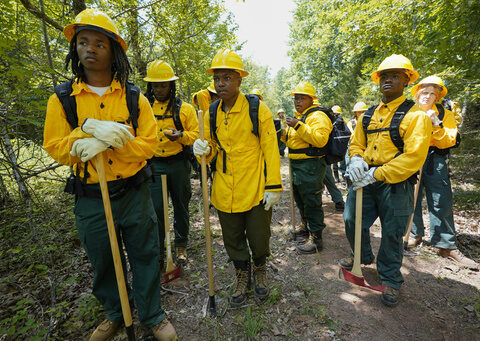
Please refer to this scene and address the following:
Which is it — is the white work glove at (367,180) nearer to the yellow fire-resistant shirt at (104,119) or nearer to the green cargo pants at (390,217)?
the green cargo pants at (390,217)

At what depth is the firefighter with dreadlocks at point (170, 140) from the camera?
11.4 ft

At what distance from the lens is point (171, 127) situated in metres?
3.60

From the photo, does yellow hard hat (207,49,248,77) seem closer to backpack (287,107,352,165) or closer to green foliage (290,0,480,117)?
backpack (287,107,352,165)

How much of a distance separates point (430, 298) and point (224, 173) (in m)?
3.11

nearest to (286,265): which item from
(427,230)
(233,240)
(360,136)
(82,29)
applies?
(233,240)

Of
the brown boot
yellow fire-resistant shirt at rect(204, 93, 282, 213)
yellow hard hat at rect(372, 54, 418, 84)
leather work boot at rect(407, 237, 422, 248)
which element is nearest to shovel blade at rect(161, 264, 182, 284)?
yellow fire-resistant shirt at rect(204, 93, 282, 213)

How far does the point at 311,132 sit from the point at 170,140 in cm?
215

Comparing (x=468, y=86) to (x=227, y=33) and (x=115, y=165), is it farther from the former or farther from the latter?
(x=227, y=33)

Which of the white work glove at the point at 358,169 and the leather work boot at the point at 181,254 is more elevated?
the white work glove at the point at 358,169

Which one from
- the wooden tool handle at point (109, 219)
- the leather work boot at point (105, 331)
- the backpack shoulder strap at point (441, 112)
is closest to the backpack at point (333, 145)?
the backpack shoulder strap at point (441, 112)

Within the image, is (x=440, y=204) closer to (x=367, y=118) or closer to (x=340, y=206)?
(x=367, y=118)

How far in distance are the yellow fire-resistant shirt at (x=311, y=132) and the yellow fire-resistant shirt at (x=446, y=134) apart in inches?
65.7

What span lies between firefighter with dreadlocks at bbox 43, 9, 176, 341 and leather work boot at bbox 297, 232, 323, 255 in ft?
8.27

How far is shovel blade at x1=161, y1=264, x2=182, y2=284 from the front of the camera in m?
3.34
